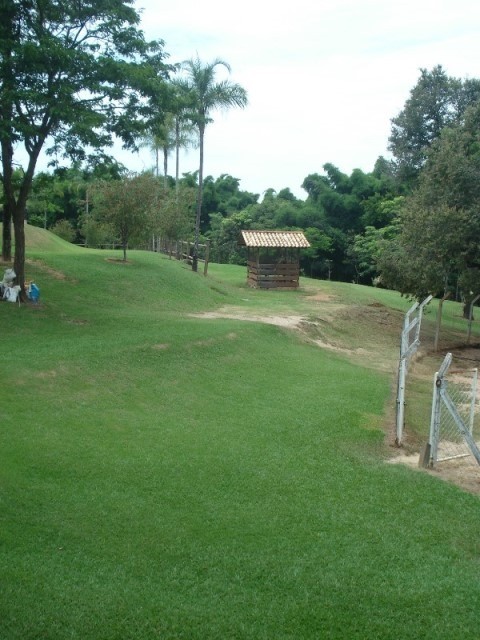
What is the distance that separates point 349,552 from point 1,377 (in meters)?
7.44

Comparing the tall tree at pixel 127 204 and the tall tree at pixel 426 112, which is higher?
the tall tree at pixel 426 112

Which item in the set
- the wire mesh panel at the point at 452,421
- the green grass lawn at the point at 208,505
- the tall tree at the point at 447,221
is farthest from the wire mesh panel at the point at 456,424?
the tall tree at the point at 447,221

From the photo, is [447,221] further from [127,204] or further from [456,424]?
[456,424]

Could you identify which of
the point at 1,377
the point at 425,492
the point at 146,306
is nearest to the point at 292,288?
the point at 146,306

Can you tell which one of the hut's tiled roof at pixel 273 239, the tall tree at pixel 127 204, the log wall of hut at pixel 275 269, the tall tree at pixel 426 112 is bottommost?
the log wall of hut at pixel 275 269

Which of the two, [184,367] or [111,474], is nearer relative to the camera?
[111,474]

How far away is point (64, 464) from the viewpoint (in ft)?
29.2

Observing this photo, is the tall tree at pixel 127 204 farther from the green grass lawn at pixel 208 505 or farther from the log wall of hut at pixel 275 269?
the green grass lawn at pixel 208 505

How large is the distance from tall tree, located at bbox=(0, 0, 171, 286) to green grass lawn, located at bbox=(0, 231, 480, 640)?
186 inches

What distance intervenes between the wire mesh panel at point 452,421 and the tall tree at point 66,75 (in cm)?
1031

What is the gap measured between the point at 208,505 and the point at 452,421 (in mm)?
6783

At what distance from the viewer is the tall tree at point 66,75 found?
52.6 feet

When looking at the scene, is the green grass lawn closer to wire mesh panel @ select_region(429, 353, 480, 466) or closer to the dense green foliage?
wire mesh panel @ select_region(429, 353, 480, 466)

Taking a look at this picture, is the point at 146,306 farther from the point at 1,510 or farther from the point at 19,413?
the point at 1,510
